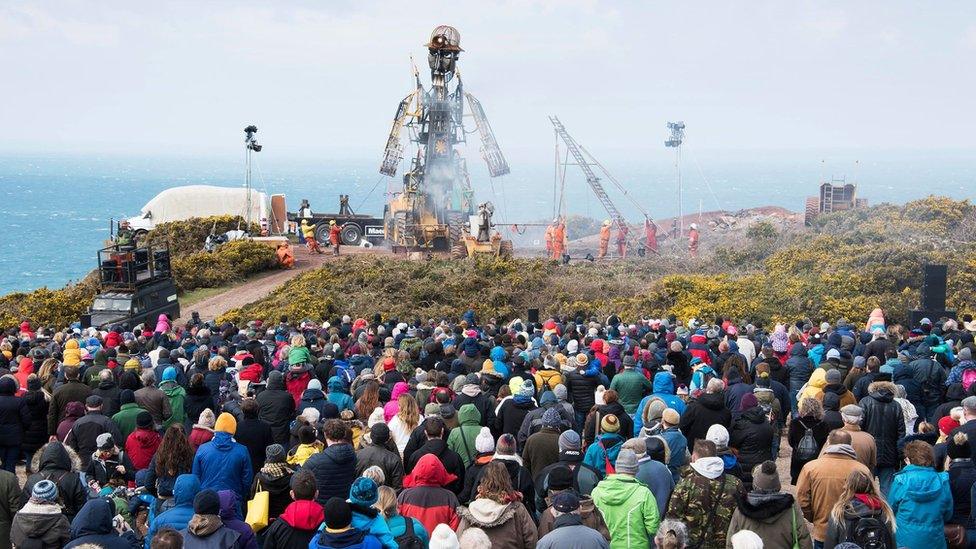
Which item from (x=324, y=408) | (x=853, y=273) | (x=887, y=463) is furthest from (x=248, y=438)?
(x=853, y=273)

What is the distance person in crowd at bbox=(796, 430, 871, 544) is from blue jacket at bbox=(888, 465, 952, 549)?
0.32 meters

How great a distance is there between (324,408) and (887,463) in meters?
5.64

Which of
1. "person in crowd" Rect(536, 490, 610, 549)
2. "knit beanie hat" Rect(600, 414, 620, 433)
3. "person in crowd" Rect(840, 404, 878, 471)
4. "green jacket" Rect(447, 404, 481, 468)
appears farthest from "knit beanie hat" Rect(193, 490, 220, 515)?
A: "person in crowd" Rect(840, 404, 878, 471)

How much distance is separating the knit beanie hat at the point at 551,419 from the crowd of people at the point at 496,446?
45 mm

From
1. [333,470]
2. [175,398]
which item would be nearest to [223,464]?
[333,470]

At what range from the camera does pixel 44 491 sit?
7.76 metres

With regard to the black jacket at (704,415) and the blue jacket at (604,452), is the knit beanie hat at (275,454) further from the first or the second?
the black jacket at (704,415)

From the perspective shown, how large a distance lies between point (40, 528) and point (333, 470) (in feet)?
A: 7.28

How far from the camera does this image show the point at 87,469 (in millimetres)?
9266

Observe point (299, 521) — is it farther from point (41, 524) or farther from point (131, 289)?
point (131, 289)

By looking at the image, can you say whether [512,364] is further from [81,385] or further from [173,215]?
[173,215]

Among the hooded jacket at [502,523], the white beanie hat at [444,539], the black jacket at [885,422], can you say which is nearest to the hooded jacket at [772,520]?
the hooded jacket at [502,523]

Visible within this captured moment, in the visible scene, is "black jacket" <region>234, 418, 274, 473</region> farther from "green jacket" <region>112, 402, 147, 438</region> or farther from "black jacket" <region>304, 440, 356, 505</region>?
"black jacket" <region>304, 440, 356, 505</region>

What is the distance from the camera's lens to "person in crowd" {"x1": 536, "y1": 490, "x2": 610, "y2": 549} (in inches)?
277
